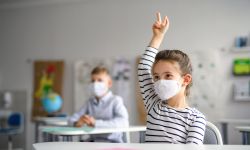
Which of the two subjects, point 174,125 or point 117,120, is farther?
point 117,120

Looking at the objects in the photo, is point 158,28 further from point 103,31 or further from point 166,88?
point 103,31

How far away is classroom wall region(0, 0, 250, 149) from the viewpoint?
4.59 meters

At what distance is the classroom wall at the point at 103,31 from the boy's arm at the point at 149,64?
3.35 meters

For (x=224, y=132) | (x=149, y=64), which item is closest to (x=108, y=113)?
(x=149, y=64)

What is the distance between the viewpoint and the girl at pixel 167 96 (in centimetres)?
126

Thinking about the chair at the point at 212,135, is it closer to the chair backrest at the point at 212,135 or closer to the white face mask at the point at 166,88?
the chair backrest at the point at 212,135

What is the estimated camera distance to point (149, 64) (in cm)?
141

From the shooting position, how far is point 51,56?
561 centimetres

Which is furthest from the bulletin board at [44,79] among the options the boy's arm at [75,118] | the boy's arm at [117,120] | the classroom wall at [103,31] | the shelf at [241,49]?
the boy's arm at [117,120]

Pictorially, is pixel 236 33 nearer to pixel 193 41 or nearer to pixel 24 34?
pixel 193 41

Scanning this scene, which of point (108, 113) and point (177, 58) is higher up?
point (177, 58)

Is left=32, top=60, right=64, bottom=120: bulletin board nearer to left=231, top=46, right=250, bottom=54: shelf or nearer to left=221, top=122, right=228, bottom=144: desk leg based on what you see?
left=221, top=122, right=228, bottom=144: desk leg

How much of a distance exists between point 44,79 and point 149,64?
4435mm

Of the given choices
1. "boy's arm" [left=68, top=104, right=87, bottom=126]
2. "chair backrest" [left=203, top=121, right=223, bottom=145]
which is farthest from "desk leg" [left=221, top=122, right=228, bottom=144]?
"chair backrest" [left=203, top=121, right=223, bottom=145]
